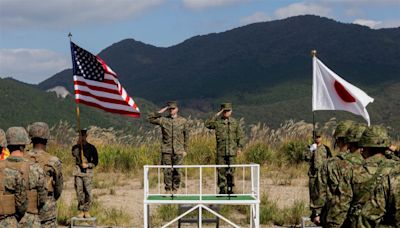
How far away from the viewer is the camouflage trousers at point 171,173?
585 inches

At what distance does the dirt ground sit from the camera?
651 inches

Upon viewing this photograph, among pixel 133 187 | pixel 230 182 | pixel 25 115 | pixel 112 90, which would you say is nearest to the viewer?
pixel 112 90

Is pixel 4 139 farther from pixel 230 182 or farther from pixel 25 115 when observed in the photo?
pixel 25 115

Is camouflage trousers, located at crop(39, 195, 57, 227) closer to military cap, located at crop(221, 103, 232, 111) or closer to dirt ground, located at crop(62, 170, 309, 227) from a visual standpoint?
dirt ground, located at crop(62, 170, 309, 227)

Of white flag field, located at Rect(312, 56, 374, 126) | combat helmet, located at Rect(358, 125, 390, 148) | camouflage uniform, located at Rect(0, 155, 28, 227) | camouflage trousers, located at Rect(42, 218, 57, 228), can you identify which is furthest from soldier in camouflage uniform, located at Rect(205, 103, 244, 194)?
combat helmet, located at Rect(358, 125, 390, 148)

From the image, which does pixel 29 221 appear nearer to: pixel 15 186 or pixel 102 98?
pixel 15 186

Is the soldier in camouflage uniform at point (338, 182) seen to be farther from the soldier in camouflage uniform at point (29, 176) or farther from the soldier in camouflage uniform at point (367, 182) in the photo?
the soldier in camouflage uniform at point (29, 176)

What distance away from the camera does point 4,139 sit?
848cm

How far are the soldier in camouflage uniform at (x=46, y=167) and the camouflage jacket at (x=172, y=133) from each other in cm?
579

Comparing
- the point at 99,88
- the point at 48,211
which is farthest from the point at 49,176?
the point at 99,88

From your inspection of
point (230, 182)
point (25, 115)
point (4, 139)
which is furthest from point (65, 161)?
point (25, 115)

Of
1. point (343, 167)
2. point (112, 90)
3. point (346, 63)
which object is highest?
point (346, 63)

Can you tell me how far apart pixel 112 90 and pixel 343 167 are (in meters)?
5.57

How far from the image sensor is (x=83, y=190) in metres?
13.5
